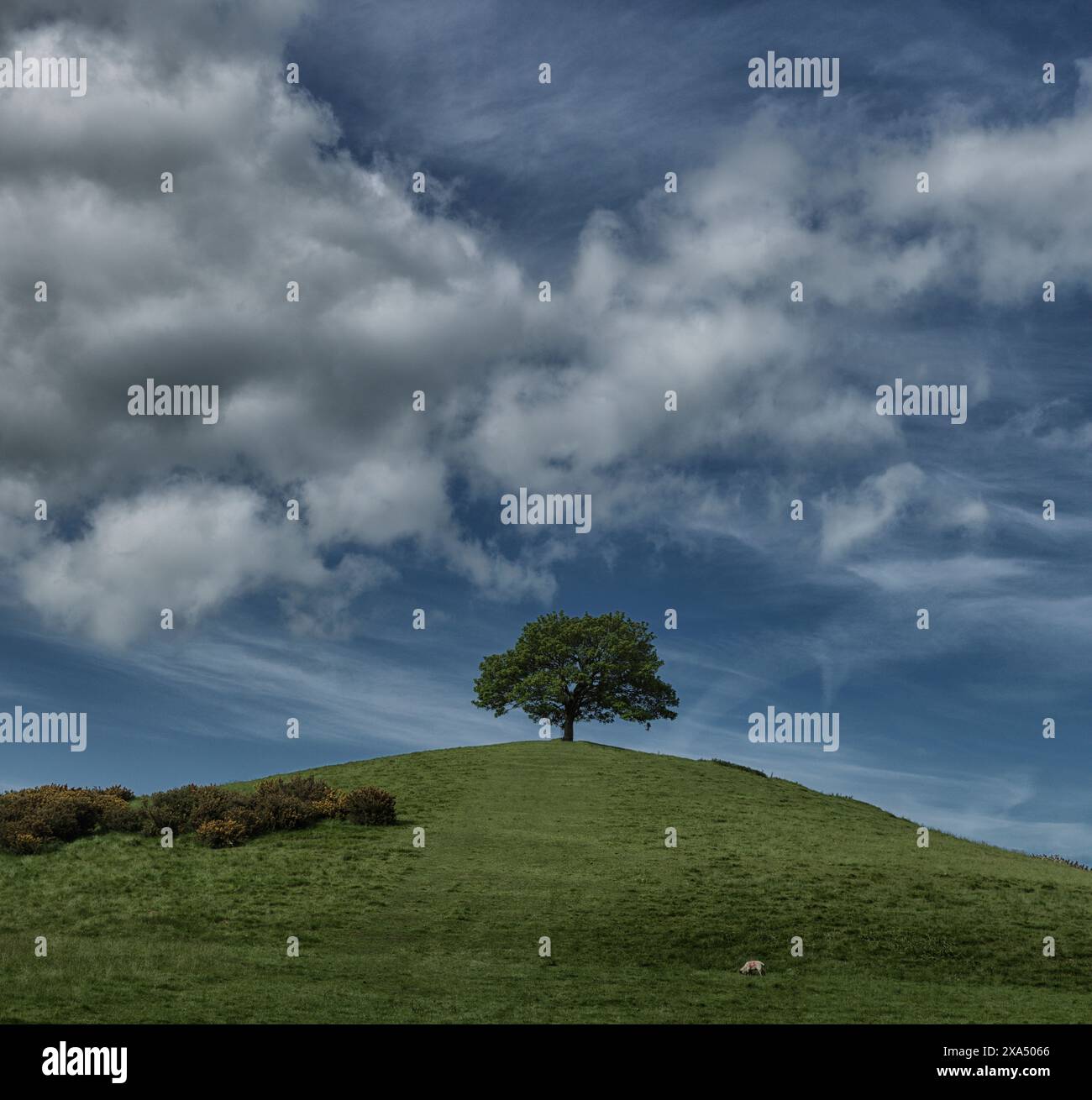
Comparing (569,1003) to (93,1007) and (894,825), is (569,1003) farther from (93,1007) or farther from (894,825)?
(894,825)

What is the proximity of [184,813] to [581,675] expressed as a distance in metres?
36.8

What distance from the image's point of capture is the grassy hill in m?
24.6

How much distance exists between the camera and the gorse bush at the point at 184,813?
4400 centimetres

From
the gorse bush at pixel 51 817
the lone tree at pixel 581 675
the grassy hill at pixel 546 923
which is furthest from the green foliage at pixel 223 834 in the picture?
the lone tree at pixel 581 675

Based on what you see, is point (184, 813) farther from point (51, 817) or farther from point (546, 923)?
point (546, 923)

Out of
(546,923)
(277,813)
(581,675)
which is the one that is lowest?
(546,923)

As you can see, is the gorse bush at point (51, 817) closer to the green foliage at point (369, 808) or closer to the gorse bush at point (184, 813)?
the gorse bush at point (184, 813)

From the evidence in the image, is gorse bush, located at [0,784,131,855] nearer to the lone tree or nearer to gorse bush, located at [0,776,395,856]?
gorse bush, located at [0,776,395,856]

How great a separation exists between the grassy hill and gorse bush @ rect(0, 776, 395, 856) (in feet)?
3.87

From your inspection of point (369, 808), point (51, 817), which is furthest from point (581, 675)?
point (51, 817)

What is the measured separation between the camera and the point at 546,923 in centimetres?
3272

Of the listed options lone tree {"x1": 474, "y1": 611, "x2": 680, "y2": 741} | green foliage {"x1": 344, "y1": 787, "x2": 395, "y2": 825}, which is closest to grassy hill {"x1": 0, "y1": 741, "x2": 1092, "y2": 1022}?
green foliage {"x1": 344, "y1": 787, "x2": 395, "y2": 825}

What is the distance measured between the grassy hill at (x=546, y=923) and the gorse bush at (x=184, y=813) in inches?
46.5
